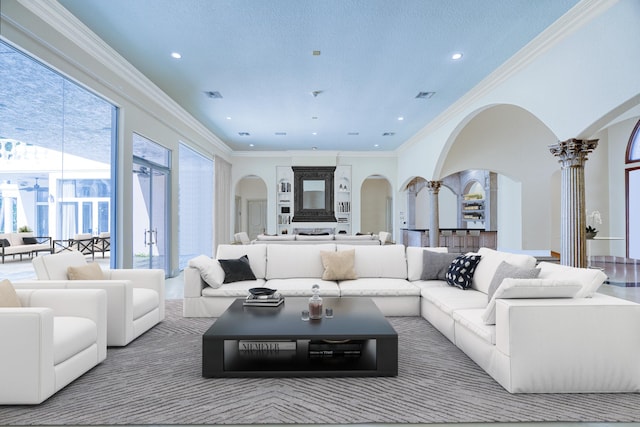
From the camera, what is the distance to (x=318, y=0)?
3389mm

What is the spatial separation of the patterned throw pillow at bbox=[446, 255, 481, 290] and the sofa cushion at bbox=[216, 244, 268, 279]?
7.45 feet

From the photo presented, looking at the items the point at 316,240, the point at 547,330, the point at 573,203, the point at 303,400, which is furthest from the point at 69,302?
the point at 573,203

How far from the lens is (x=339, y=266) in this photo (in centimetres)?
448

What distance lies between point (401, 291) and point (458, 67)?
10.2ft

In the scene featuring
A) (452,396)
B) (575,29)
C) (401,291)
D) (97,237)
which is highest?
(575,29)

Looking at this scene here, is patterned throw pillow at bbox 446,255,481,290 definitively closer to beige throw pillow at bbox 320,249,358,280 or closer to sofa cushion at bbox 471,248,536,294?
sofa cushion at bbox 471,248,536,294

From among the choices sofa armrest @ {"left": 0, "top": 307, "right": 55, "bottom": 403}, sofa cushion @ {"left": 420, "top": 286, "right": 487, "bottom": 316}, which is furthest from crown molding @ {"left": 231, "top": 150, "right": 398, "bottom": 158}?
sofa armrest @ {"left": 0, "top": 307, "right": 55, "bottom": 403}

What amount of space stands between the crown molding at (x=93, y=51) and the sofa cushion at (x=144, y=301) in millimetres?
2537

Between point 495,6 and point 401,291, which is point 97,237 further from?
point 495,6

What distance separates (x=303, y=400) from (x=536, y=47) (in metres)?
4.51

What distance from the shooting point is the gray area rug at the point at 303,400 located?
6.84ft

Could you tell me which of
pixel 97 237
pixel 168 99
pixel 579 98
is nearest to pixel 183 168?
pixel 168 99

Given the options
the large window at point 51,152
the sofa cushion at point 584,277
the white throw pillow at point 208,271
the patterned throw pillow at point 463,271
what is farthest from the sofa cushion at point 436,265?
the large window at point 51,152

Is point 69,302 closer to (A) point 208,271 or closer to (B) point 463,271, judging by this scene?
(A) point 208,271
